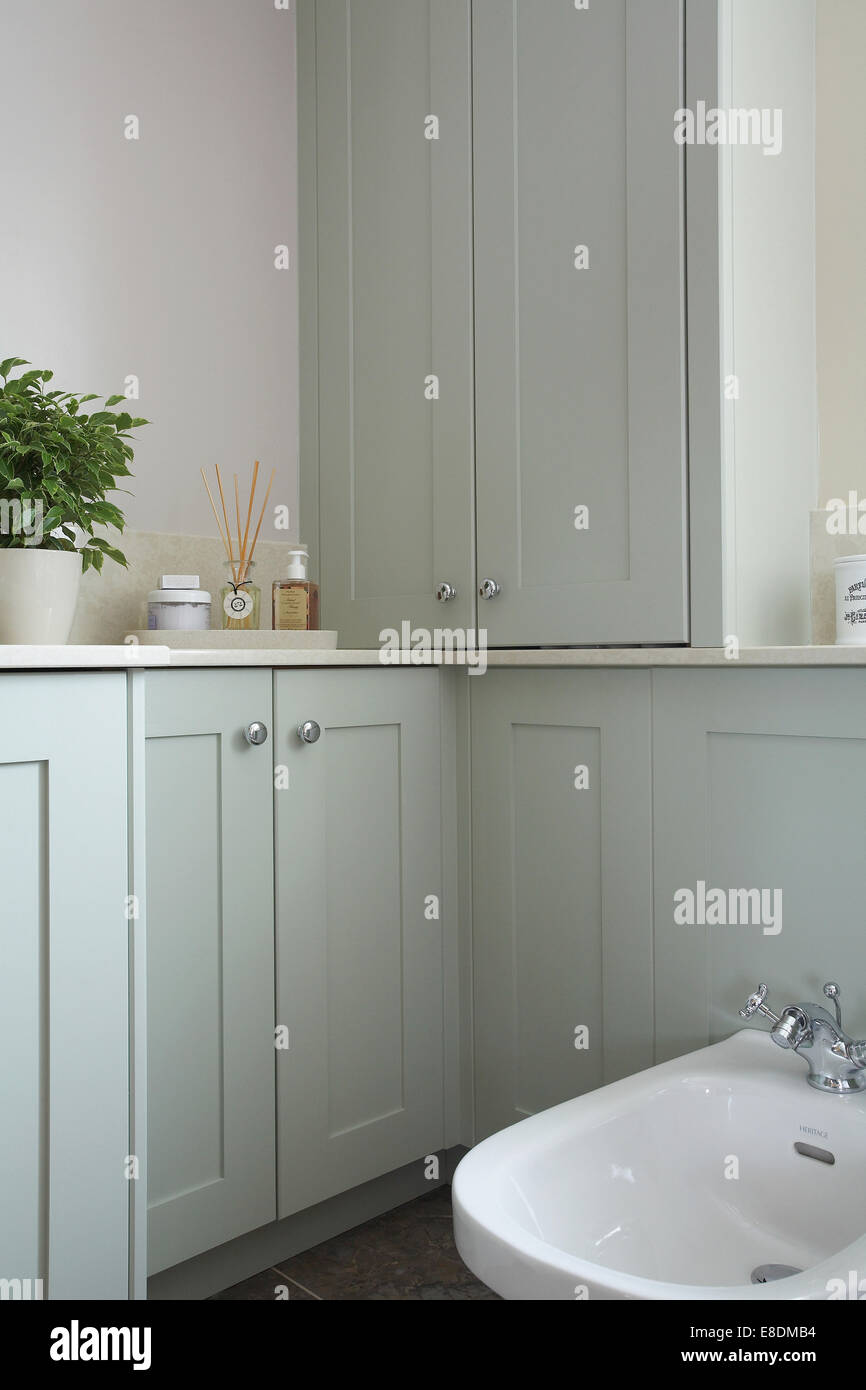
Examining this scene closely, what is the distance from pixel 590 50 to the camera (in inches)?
59.8

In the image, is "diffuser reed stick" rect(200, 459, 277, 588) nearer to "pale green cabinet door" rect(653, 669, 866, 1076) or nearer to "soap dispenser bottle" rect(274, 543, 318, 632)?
"soap dispenser bottle" rect(274, 543, 318, 632)

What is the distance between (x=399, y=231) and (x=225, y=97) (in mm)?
437

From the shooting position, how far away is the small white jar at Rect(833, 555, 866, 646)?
1368 millimetres

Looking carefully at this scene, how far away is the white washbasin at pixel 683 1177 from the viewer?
3.34 ft

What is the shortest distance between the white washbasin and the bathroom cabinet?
1.57 ft

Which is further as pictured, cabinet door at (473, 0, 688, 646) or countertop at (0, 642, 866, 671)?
cabinet door at (473, 0, 688, 646)

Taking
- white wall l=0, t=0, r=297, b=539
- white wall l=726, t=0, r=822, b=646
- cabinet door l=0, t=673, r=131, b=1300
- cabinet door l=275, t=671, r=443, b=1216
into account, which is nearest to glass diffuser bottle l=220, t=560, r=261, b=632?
white wall l=0, t=0, r=297, b=539

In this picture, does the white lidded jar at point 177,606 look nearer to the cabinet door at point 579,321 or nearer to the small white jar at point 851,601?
the cabinet door at point 579,321

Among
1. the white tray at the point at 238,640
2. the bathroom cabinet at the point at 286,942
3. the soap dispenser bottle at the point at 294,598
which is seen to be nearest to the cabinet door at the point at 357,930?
the bathroom cabinet at the point at 286,942

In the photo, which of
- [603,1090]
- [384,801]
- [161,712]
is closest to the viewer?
[603,1090]

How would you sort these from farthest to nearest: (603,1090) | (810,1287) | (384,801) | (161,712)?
(384,801), (161,712), (603,1090), (810,1287)
